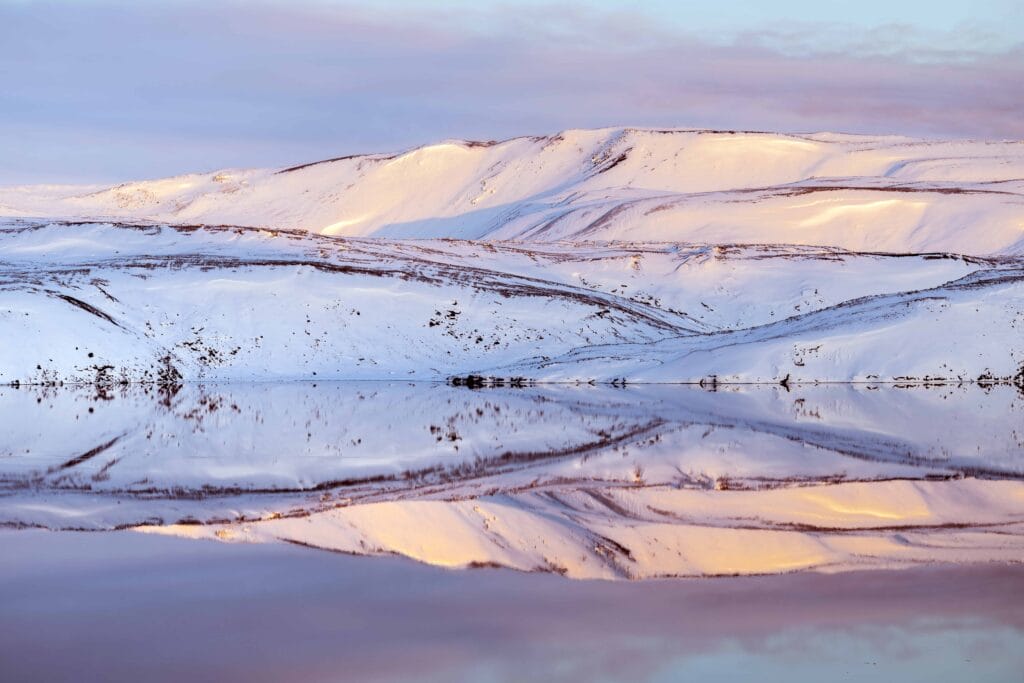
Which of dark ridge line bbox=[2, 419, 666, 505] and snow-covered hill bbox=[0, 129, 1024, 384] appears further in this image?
snow-covered hill bbox=[0, 129, 1024, 384]

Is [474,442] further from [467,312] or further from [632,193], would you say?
[632,193]

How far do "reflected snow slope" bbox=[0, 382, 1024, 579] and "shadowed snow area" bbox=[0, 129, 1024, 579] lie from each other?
0.07 m

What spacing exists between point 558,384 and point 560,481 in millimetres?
26700

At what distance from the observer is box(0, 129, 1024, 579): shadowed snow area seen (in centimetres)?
1397

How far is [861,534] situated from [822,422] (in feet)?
44.0

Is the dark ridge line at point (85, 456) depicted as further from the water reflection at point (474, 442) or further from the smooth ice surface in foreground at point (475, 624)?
the smooth ice surface in foreground at point (475, 624)

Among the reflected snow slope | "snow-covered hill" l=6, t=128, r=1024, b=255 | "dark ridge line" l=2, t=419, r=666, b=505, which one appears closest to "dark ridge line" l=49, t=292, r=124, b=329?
the reflected snow slope

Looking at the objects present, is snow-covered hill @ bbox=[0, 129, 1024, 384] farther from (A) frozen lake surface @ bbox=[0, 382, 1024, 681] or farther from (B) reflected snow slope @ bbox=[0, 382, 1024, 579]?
(A) frozen lake surface @ bbox=[0, 382, 1024, 681]

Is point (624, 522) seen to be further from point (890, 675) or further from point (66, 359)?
point (66, 359)

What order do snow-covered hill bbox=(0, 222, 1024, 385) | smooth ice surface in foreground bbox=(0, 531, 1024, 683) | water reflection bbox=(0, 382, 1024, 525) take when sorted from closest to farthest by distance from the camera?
smooth ice surface in foreground bbox=(0, 531, 1024, 683) < water reflection bbox=(0, 382, 1024, 525) < snow-covered hill bbox=(0, 222, 1024, 385)

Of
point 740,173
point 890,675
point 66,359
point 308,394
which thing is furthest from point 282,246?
point 740,173

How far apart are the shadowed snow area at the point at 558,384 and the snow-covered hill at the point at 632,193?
62cm

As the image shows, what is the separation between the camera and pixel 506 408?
31.4 metres

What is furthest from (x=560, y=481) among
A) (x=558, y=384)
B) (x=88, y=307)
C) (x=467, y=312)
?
(x=467, y=312)
